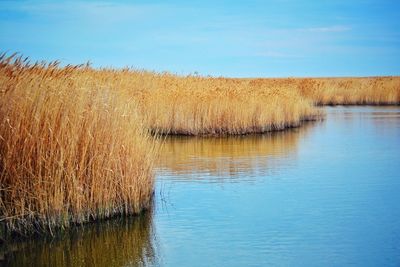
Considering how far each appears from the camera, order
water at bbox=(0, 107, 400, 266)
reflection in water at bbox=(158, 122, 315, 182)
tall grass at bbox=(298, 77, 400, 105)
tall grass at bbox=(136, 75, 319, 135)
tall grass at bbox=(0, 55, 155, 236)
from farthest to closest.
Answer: tall grass at bbox=(298, 77, 400, 105), tall grass at bbox=(136, 75, 319, 135), reflection in water at bbox=(158, 122, 315, 182), tall grass at bbox=(0, 55, 155, 236), water at bbox=(0, 107, 400, 266)

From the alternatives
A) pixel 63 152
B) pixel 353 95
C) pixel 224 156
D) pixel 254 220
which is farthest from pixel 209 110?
pixel 353 95

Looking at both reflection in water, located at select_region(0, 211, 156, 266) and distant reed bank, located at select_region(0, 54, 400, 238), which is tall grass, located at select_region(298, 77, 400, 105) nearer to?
distant reed bank, located at select_region(0, 54, 400, 238)

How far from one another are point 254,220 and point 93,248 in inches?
74.8

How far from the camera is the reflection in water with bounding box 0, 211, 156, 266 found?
5.28m

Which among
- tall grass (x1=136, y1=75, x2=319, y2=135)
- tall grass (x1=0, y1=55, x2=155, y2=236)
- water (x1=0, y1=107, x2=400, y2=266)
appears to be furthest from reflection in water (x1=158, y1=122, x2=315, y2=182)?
tall grass (x1=0, y1=55, x2=155, y2=236)

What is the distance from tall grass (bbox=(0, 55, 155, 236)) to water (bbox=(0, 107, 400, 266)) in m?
0.27

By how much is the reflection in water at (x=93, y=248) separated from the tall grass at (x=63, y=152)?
218mm

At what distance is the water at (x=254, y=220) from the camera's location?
5273 millimetres

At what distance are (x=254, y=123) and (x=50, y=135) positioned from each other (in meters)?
10.4

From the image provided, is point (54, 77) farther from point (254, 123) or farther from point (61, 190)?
point (254, 123)

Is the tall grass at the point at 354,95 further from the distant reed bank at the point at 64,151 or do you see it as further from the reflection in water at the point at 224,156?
the distant reed bank at the point at 64,151

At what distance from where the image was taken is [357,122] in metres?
19.0

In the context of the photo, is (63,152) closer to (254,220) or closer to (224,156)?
(254,220)

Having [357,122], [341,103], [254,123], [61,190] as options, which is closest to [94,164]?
[61,190]
